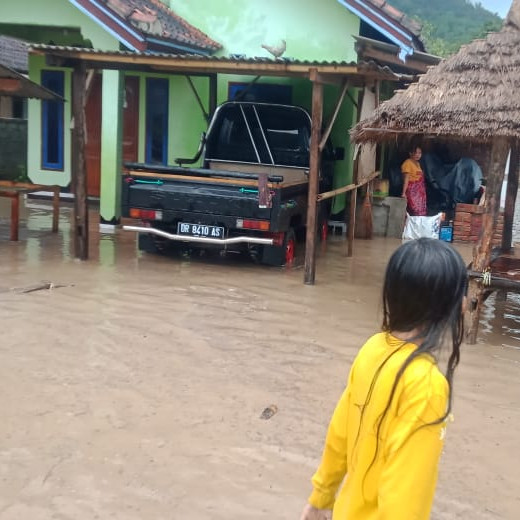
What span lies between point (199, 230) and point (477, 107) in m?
3.94

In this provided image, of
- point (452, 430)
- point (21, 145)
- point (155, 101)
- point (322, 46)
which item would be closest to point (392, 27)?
point (322, 46)

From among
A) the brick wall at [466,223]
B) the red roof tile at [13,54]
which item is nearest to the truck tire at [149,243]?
the brick wall at [466,223]

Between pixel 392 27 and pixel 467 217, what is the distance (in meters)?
3.78

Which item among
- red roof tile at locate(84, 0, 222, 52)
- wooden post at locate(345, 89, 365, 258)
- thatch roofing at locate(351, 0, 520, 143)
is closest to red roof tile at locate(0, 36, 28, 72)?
red roof tile at locate(84, 0, 222, 52)

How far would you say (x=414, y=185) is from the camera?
43.9ft

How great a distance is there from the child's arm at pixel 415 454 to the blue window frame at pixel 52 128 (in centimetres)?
1375

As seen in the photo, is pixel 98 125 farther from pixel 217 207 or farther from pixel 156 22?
pixel 217 207

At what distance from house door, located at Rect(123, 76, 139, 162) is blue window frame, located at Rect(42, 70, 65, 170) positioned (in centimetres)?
143

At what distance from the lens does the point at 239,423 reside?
482 cm

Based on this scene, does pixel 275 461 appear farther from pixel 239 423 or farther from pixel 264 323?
pixel 264 323

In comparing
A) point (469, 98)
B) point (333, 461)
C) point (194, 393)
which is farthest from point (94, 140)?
point (333, 461)

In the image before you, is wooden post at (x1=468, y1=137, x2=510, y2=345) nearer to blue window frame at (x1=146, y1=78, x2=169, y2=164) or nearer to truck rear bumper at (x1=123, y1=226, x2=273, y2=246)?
truck rear bumper at (x1=123, y1=226, x2=273, y2=246)

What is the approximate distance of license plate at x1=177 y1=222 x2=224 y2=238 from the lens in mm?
9336

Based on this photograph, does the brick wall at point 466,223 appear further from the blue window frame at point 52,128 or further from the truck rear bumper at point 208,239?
the blue window frame at point 52,128
